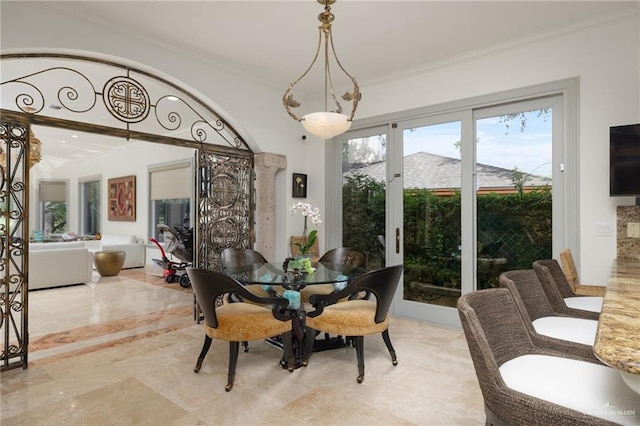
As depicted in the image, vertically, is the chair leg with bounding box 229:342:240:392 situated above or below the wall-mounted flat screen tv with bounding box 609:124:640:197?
below

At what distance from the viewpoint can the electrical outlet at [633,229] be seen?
9.32 ft

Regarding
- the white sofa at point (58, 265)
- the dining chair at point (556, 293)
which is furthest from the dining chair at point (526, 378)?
the white sofa at point (58, 265)

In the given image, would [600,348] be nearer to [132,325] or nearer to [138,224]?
[132,325]

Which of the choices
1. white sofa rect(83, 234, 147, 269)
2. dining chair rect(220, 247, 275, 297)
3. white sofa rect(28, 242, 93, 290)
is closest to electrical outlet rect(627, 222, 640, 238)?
dining chair rect(220, 247, 275, 297)

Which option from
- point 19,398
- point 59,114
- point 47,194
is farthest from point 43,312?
point 47,194

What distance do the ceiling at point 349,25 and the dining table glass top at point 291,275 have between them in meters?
2.15

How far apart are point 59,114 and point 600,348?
7506 millimetres

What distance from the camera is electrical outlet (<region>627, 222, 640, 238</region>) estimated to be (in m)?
2.84

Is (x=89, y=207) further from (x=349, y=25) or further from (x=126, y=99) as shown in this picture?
(x=349, y=25)

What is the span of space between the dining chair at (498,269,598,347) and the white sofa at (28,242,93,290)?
21.0 feet

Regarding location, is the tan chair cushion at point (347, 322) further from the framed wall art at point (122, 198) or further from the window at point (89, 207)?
the window at point (89, 207)

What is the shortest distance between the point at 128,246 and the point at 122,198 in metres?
1.54

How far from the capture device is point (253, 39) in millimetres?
3385

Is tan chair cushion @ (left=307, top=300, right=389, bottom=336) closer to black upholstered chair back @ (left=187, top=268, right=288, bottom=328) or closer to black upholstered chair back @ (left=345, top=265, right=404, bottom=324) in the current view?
black upholstered chair back @ (left=345, top=265, right=404, bottom=324)
